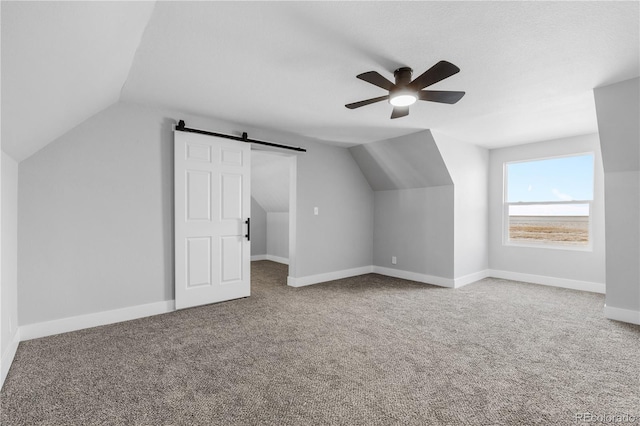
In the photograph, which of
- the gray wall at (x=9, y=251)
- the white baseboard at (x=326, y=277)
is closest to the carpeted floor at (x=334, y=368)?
the gray wall at (x=9, y=251)

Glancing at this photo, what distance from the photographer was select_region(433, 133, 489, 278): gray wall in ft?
16.3

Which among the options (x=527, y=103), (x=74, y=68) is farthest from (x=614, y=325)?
(x=74, y=68)

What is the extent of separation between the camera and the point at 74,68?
1969mm

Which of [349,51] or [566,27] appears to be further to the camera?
[349,51]

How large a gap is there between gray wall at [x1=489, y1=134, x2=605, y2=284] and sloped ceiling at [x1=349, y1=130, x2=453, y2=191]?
4.40 feet

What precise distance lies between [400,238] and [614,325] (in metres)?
2.96

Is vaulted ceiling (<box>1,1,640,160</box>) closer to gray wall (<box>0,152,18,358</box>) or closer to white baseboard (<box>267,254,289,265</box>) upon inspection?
gray wall (<box>0,152,18,358</box>)

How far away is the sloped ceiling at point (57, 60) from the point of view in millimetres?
1334

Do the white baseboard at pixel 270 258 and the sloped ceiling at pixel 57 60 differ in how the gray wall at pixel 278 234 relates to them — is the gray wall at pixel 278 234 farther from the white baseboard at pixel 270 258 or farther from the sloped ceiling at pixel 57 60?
the sloped ceiling at pixel 57 60

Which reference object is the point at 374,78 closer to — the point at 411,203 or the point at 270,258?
the point at 411,203

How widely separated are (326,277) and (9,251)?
387 cm

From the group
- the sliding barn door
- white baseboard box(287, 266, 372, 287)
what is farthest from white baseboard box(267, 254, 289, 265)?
the sliding barn door

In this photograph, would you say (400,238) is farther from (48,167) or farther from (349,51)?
(48,167)

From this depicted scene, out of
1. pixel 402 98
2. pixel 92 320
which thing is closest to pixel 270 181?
pixel 92 320
